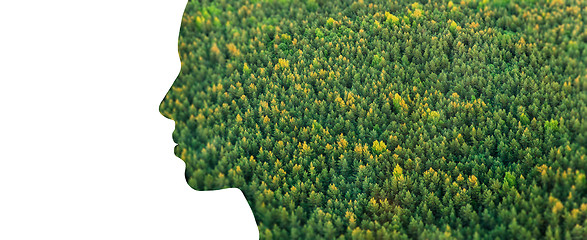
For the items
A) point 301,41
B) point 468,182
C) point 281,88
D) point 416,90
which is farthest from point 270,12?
point 468,182

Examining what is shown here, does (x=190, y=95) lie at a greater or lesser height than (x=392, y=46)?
lesser

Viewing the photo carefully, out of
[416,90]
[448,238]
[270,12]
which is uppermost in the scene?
[270,12]

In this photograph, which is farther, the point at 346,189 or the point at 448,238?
the point at 346,189

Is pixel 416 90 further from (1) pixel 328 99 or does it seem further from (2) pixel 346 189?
(2) pixel 346 189

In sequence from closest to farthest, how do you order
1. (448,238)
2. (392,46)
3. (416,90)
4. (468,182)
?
(448,238) < (468,182) < (416,90) < (392,46)

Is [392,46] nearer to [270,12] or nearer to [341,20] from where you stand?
[341,20]

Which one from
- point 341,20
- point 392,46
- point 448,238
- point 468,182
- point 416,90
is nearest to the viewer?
point 448,238
